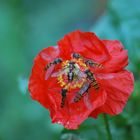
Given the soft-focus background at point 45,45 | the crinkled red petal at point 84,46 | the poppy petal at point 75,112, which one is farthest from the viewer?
the soft-focus background at point 45,45

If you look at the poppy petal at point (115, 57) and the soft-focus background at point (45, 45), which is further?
the soft-focus background at point (45, 45)

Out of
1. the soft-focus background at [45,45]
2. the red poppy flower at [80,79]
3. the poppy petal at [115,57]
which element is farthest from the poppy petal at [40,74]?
the soft-focus background at [45,45]

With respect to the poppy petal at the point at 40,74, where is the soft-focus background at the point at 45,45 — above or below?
above

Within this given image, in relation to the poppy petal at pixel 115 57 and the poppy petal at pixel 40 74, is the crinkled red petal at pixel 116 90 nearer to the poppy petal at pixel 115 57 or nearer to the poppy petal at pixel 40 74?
the poppy petal at pixel 115 57

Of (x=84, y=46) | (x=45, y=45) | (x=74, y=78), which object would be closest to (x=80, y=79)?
(x=74, y=78)

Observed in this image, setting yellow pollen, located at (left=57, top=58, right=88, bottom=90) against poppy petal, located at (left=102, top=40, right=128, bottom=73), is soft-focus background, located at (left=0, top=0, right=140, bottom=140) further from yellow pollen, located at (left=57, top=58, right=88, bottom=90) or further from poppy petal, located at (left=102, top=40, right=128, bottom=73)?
poppy petal, located at (left=102, top=40, right=128, bottom=73)

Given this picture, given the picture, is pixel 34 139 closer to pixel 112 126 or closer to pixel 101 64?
pixel 112 126
